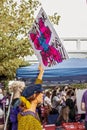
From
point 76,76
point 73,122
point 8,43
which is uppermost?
point 8,43

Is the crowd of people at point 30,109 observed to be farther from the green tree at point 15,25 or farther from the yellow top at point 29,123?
the green tree at point 15,25

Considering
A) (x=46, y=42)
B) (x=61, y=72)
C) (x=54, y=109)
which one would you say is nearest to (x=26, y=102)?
(x=46, y=42)

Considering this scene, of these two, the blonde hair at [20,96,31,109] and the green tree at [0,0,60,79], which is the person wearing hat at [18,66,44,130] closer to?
the blonde hair at [20,96,31,109]

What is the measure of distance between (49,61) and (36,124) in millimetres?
1733

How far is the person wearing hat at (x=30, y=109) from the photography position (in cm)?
510

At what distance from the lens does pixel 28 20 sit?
73.7 ft

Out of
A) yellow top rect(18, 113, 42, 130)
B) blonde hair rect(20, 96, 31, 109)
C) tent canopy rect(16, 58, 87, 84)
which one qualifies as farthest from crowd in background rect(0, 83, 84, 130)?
yellow top rect(18, 113, 42, 130)

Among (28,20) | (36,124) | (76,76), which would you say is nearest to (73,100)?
(76,76)

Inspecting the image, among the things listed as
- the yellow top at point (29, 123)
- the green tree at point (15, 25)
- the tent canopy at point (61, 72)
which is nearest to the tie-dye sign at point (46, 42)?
the yellow top at point (29, 123)

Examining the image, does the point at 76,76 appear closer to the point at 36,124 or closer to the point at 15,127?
the point at 15,127

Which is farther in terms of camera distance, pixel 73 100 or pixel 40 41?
pixel 73 100

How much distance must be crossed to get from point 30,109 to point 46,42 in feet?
5.98

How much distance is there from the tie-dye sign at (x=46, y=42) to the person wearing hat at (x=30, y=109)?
1142 millimetres

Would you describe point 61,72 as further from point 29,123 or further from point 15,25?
point 15,25
